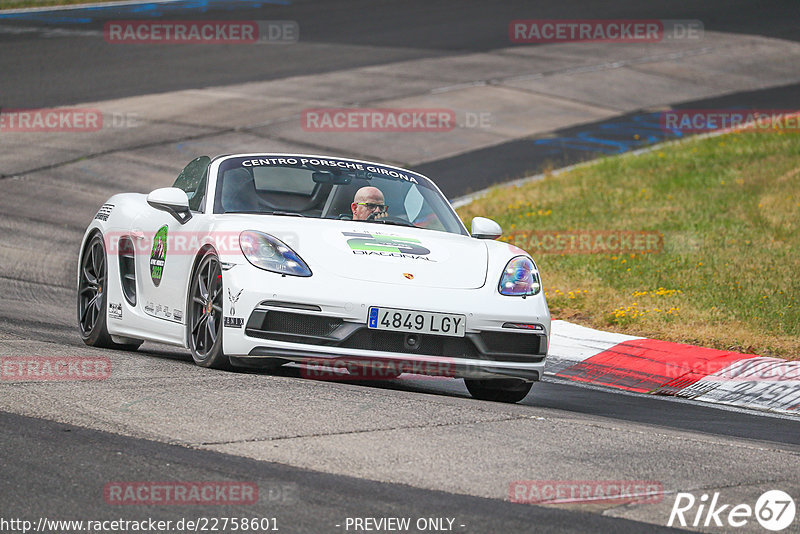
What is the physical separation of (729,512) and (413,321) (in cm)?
253

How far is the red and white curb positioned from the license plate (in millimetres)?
2412

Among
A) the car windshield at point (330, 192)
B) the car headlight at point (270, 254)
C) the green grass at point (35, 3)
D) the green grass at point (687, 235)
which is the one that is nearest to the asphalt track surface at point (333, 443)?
the car headlight at point (270, 254)

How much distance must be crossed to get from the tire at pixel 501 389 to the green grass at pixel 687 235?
2497mm

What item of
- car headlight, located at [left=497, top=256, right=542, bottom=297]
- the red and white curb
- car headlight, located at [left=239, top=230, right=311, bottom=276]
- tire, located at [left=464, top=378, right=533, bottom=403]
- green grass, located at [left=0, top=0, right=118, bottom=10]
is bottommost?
the red and white curb

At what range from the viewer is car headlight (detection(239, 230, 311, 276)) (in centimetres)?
695

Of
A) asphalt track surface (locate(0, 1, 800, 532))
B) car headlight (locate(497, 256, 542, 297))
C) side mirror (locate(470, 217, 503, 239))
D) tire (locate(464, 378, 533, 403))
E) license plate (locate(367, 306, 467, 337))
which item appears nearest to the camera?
asphalt track surface (locate(0, 1, 800, 532))

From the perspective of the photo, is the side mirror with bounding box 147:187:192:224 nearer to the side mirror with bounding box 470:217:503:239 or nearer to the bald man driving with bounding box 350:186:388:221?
the bald man driving with bounding box 350:186:388:221

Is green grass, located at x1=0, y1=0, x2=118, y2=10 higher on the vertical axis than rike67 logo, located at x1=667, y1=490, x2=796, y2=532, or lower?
higher

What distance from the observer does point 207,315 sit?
7273mm

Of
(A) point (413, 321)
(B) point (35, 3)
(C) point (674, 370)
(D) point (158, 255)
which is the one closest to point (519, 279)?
(A) point (413, 321)

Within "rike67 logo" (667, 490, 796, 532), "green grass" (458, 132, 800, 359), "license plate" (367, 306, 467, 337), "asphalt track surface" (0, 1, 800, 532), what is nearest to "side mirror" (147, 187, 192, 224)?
"asphalt track surface" (0, 1, 800, 532)

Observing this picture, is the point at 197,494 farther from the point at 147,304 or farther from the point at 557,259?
the point at 557,259

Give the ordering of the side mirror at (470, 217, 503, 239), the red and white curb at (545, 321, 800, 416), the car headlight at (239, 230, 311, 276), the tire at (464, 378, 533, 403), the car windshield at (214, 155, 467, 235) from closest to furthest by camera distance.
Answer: the car headlight at (239, 230, 311, 276), the tire at (464, 378, 533, 403), the car windshield at (214, 155, 467, 235), the side mirror at (470, 217, 503, 239), the red and white curb at (545, 321, 800, 416)

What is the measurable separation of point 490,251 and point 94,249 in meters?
3.08
